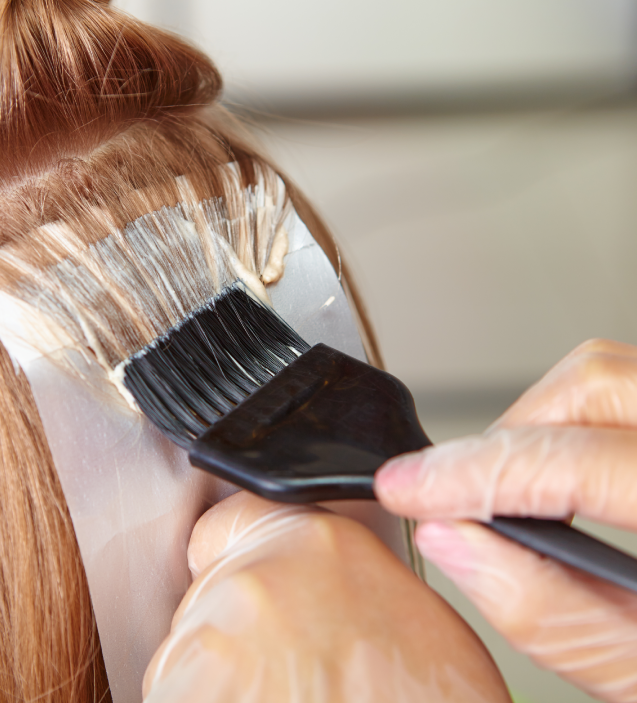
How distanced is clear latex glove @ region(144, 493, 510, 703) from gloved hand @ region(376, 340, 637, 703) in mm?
36

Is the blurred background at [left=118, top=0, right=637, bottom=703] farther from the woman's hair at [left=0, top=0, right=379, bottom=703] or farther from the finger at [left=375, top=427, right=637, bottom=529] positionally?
the finger at [left=375, top=427, right=637, bottom=529]

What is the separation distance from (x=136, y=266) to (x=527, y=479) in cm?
35

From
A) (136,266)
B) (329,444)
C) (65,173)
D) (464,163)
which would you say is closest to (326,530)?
(329,444)

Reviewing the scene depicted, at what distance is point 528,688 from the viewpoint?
1.16m

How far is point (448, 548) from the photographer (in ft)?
1.26

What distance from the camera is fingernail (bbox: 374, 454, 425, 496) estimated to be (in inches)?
13.9

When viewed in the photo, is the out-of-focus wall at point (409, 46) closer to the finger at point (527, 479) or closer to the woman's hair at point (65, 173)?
the woman's hair at point (65, 173)

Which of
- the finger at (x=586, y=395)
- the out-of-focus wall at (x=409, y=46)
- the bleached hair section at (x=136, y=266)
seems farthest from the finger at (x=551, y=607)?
the out-of-focus wall at (x=409, y=46)

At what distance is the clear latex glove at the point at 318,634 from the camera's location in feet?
1.03

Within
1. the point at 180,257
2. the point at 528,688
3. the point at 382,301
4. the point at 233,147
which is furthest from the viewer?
the point at 382,301

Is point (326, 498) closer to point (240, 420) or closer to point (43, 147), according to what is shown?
point (240, 420)

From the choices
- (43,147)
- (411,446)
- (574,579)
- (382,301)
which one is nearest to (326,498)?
(411,446)

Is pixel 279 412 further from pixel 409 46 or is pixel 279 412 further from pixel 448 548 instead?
pixel 409 46

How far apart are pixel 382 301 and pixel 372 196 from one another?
0.80 ft
